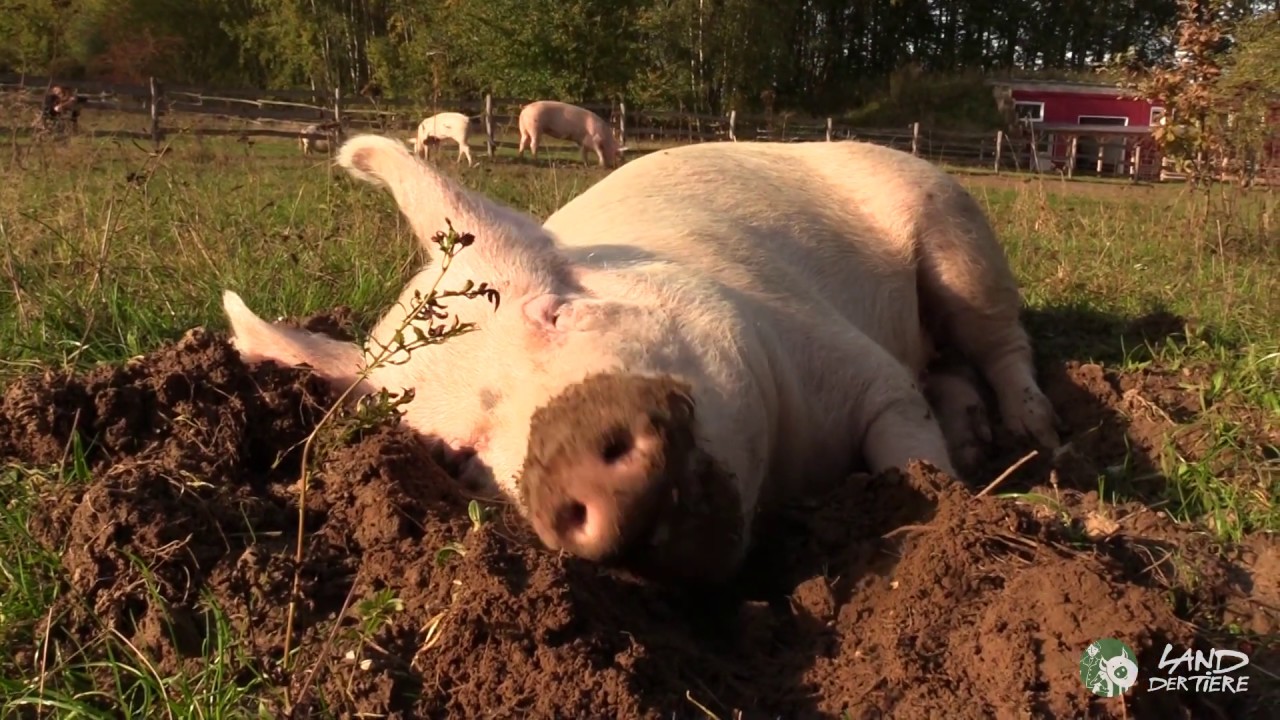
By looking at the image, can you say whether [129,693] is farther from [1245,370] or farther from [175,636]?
[1245,370]

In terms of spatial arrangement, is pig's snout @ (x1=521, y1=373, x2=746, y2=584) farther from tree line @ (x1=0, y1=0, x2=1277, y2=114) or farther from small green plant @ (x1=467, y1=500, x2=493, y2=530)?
tree line @ (x1=0, y1=0, x2=1277, y2=114)

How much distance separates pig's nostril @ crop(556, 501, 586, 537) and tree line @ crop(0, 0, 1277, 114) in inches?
1114

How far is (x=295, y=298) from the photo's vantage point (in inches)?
170

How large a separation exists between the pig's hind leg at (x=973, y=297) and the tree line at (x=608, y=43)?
2625 centimetres

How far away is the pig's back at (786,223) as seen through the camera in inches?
132

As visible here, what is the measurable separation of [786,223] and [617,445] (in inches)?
85.8

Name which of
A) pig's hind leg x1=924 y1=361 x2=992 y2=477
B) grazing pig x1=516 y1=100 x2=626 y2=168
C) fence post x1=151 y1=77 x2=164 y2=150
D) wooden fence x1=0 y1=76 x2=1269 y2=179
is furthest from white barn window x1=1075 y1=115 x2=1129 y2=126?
pig's hind leg x1=924 y1=361 x2=992 y2=477

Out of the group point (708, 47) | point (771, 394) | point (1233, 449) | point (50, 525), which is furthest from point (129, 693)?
point (708, 47)

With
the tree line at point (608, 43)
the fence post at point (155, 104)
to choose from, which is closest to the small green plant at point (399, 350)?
the fence post at point (155, 104)

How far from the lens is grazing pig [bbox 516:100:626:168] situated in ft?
87.9

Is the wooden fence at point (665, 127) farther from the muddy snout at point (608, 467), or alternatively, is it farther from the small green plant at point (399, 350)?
the muddy snout at point (608, 467)

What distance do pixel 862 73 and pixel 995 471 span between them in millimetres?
50256

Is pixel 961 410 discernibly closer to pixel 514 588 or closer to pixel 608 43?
pixel 514 588

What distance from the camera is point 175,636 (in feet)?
6.65
